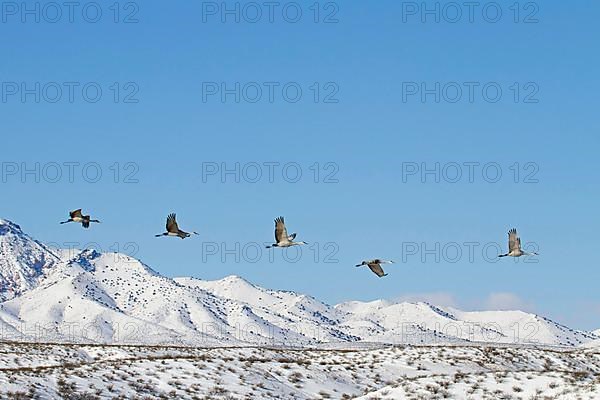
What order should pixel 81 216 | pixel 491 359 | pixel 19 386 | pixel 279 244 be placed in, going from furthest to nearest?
pixel 491 359
pixel 81 216
pixel 279 244
pixel 19 386

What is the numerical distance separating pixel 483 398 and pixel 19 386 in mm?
19113

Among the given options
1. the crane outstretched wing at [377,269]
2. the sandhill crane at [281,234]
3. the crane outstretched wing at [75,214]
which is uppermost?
the crane outstretched wing at [75,214]

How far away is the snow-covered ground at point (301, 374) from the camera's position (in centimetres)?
4188

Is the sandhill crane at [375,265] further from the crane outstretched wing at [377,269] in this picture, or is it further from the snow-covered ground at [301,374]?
the snow-covered ground at [301,374]

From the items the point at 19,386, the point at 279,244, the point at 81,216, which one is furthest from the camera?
the point at 81,216

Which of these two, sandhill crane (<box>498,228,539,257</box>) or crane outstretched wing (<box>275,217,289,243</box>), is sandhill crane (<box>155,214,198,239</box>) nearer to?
crane outstretched wing (<box>275,217,289,243</box>)

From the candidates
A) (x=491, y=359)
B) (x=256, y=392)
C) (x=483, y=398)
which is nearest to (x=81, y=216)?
(x=256, y=392)

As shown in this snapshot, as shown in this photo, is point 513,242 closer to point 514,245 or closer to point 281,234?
point 514,245

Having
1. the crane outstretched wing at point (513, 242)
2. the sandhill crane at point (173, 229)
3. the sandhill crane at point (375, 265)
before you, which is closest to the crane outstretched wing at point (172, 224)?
the sandhill crane at point (173, 229)

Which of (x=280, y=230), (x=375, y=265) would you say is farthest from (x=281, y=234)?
(x=375, y=265)

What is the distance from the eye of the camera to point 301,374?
167 ft

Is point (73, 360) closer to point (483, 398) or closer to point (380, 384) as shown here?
point (380, 384)

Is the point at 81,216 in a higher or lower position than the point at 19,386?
higher

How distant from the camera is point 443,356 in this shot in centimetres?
5981
